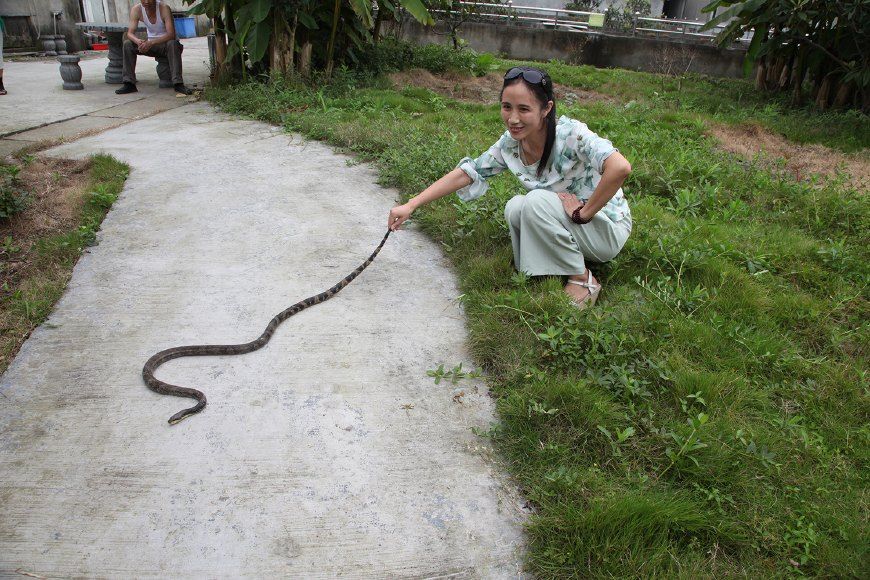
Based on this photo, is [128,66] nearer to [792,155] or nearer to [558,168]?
[558,168]

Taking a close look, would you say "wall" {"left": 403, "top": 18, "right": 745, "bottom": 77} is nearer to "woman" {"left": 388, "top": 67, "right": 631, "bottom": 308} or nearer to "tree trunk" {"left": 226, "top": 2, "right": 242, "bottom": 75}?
"tree trunk" {"left": 226, "top": 2, "right": 242, "bottom": 75}

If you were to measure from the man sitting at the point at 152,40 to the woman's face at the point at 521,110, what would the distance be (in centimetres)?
769

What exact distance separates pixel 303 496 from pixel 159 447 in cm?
73

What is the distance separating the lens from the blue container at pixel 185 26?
19212 mm

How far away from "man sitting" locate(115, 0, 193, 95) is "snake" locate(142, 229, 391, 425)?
7.08 meters

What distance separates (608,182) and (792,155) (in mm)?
4873

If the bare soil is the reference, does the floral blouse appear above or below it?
above

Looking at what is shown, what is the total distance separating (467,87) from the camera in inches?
420

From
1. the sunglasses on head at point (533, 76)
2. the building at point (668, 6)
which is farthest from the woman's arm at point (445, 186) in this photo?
the building at point (668, 6)

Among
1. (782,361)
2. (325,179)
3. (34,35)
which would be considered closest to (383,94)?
(325,179)

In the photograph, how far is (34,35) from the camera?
14508mm

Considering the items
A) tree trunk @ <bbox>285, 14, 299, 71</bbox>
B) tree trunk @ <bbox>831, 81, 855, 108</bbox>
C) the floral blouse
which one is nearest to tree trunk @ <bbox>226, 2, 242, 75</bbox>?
tree trunk @ <bbox>285, 14, 299, 71</bbox>

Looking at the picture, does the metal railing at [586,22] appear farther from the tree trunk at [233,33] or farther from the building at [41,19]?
the building at [41,19]

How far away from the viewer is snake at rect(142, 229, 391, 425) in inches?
117
